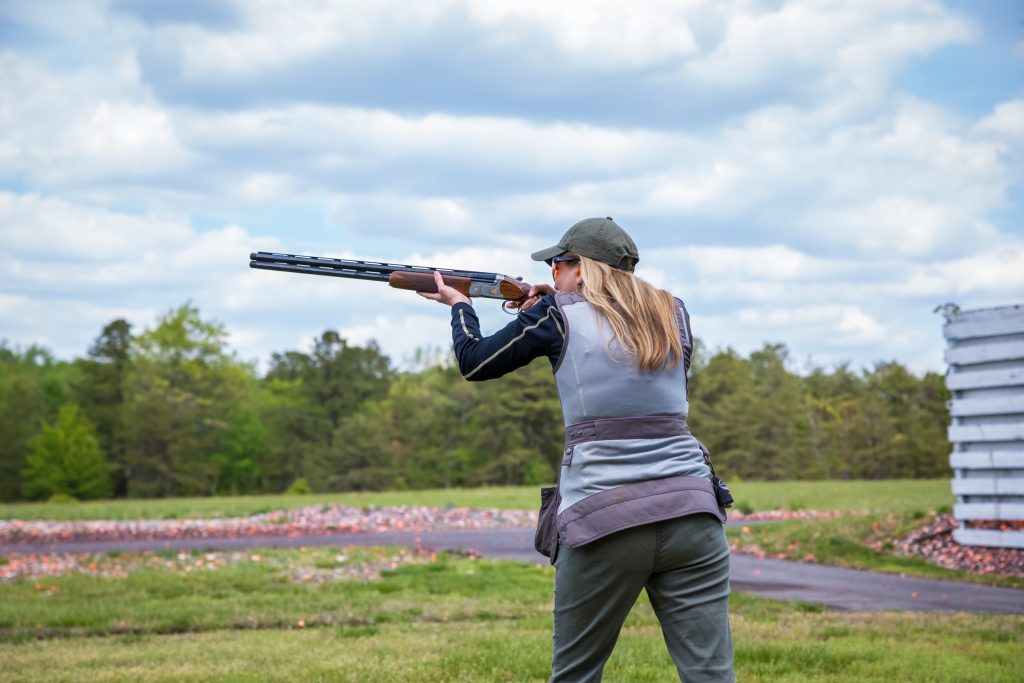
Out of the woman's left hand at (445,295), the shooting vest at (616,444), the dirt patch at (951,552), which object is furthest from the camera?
the dirt patch at (951,552)

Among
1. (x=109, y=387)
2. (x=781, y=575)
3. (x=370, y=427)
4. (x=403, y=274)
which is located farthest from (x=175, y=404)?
(x=403, y=274)

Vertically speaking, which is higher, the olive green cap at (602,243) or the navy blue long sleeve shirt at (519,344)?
the olive green cap at (602,243)

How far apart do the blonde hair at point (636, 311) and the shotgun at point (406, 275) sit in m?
0.94

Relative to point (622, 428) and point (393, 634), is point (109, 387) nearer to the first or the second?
point (393, 634)

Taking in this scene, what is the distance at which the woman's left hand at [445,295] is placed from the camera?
454 cm

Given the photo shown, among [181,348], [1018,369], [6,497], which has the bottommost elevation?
[6,497]

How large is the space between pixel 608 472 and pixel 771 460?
51807 mm

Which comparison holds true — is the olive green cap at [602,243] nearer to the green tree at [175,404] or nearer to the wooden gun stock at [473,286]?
the wooden gun stock at [473,286]

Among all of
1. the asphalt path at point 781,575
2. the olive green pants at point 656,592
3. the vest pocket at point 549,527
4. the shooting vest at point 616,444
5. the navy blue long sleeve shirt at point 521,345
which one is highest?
the navy blue long sleeve shirt at point 521,345

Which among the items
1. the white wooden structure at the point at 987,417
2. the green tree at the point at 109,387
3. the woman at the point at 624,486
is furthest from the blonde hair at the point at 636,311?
the green tree at the point at 109,387

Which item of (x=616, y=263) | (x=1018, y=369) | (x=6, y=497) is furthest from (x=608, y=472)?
(x=6, y=497)

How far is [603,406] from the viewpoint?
12.5 ft

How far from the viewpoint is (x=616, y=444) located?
3.78 m

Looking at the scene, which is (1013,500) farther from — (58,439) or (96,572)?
(58,439)
